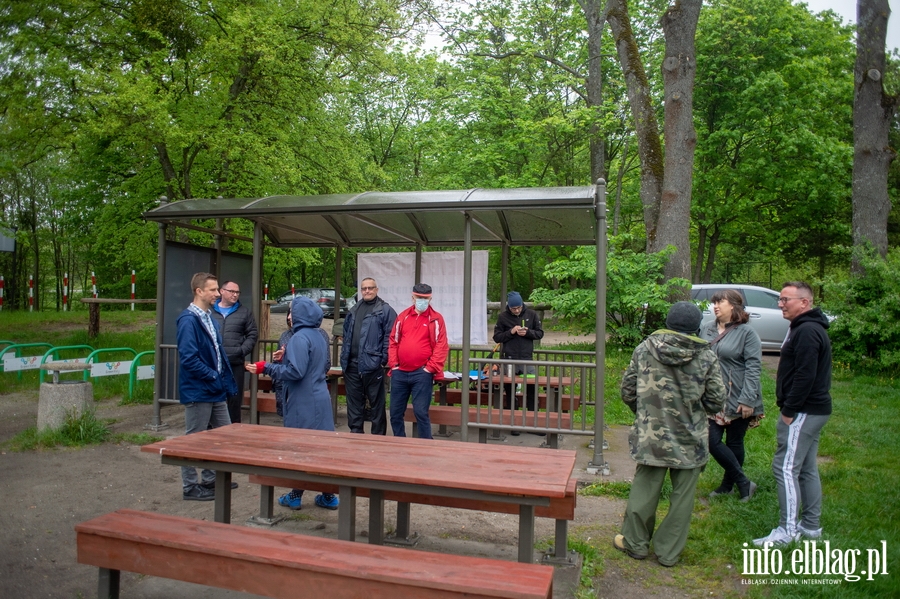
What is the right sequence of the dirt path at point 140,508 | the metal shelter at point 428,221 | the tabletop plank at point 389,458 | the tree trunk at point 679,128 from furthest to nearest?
1. the tree trunk at point 679,128
2. the metal shelter at point 428,221
3. the dirt path at point 140,508
4. the tabletop plank at point 389,458

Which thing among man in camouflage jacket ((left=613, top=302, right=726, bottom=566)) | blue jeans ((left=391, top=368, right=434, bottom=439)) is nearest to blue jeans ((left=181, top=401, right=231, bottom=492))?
blue jeans ((left=391, top=368, right=434, bottom=439))

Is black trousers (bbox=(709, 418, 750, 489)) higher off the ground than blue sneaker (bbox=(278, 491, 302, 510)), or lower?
higher

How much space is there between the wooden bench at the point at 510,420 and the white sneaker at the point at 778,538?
246cm

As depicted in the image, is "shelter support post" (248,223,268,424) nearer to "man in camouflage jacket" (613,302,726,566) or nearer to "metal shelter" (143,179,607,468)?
"metal shelter" (143,179,607,468)

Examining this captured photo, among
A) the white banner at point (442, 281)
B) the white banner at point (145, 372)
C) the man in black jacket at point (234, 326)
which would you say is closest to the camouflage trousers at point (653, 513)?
the white banner at point (442, 281)

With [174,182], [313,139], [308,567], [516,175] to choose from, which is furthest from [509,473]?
[516,175]

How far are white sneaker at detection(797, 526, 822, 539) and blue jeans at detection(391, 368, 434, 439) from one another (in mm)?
3354

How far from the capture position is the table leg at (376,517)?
4066 mm

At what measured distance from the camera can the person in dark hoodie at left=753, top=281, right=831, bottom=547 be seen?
4.15 m

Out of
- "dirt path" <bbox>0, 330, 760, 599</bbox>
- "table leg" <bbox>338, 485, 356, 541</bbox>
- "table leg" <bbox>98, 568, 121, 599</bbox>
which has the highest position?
"table leg" <bbox>338, 485, 356, 541</bbox>

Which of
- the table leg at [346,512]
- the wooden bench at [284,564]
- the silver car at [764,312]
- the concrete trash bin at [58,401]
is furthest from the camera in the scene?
the silver car at [764,312]

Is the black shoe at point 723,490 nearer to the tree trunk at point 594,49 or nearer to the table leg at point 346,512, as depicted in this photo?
the table leg at point 346,512

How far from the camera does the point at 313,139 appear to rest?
15.8 meters

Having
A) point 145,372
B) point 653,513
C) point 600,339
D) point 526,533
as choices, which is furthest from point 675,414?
point 145,372
